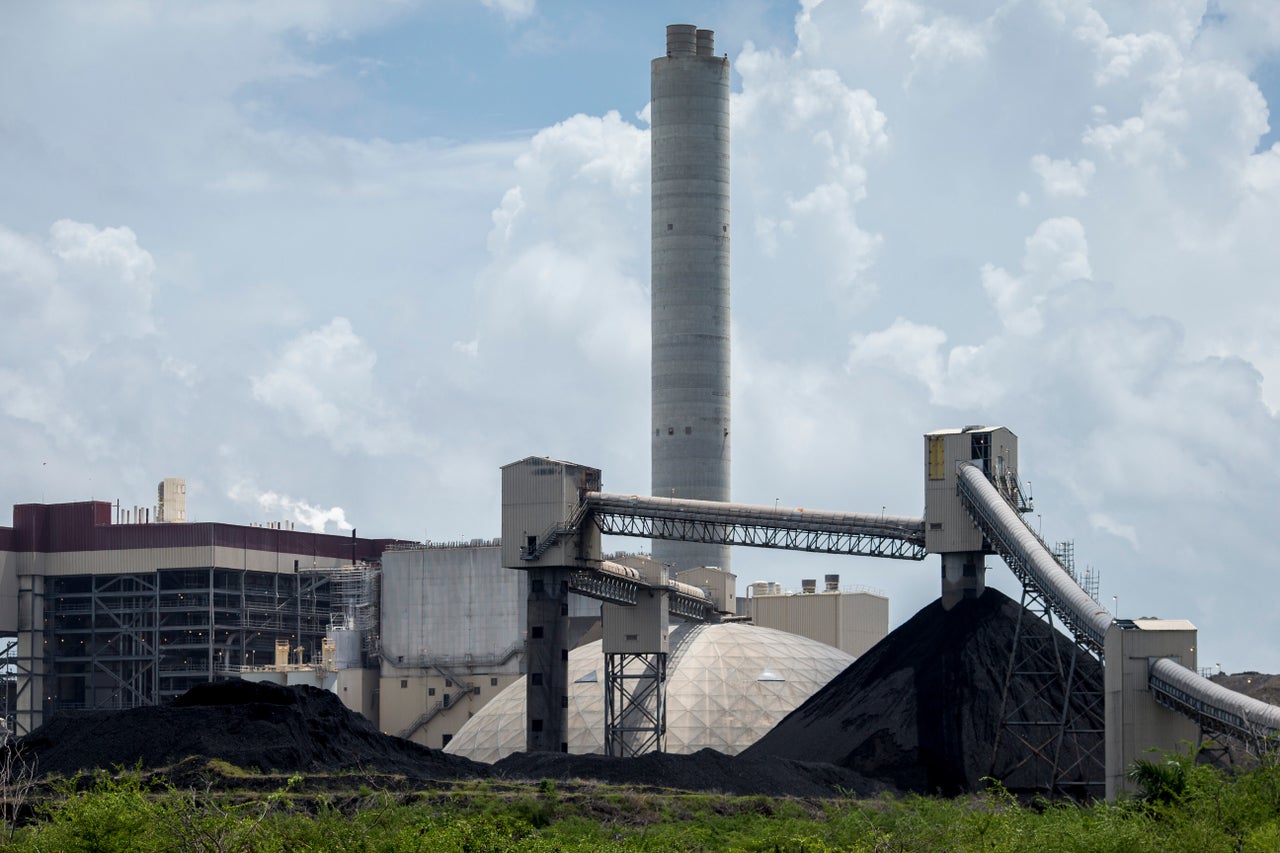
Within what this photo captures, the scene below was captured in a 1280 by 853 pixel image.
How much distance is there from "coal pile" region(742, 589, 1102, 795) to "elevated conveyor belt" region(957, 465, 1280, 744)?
251 cm

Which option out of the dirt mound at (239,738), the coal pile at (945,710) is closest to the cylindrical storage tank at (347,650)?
the coal pile at (945,710)

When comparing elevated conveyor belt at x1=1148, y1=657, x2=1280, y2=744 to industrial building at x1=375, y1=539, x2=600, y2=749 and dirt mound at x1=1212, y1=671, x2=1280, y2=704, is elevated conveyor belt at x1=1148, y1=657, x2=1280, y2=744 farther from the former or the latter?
industrial building at x1=375, y1=539, x2=600, y2=749

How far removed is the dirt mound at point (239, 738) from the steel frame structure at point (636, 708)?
16.9m

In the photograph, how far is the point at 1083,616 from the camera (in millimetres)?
57594

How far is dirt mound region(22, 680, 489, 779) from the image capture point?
185ft

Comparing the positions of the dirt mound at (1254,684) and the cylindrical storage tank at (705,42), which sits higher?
the cylindrical storage tank at (705,42)

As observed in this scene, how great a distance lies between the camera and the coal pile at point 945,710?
207ft

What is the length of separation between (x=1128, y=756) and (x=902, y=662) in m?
17.0

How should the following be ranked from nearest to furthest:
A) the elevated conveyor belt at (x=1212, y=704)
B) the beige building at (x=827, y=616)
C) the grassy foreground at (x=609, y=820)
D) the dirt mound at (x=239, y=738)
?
the grassy foreground at (x=609, y=820) → the elevated conveyor belt at (x=1212, y=704) → the dirt mound at (x=239, y=738) → the beige building at (x=827, y=616)

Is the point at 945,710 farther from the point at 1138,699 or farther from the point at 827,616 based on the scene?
the point at 827,616

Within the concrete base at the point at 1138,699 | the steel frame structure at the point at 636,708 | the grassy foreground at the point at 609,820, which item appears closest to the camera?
the grassy foreground at the point at 609,820

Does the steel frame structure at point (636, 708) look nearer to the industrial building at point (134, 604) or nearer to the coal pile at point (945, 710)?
the coal pile at point (945, 710)

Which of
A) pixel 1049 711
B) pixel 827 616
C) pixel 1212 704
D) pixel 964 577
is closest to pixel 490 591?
pixel 827 616

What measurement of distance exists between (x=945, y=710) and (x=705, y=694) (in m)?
20.6
